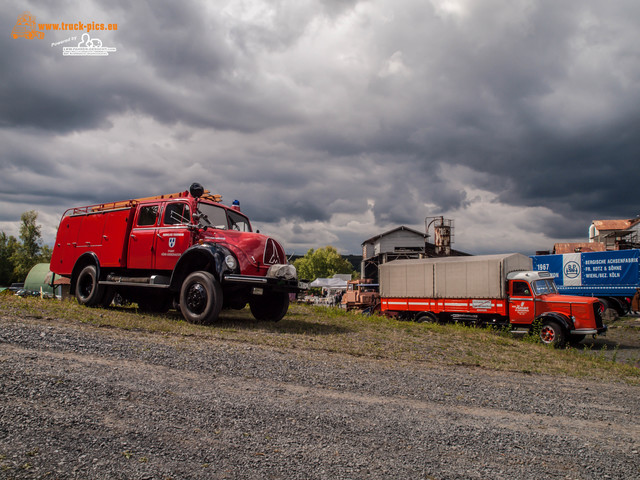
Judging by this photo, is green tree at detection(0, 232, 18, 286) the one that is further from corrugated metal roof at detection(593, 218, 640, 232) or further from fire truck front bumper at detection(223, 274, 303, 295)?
corrugated metal roof at detection(593, 218, 640, 232)

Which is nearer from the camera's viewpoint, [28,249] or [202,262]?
[202,262]

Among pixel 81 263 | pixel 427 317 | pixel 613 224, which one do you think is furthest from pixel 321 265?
pixel 81 263

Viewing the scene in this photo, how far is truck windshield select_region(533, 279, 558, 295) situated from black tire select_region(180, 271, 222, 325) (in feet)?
37.3

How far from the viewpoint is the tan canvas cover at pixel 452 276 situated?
1623cm

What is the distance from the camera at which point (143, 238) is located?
37.1 ft

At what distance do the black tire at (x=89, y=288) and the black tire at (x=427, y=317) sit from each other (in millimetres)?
12370

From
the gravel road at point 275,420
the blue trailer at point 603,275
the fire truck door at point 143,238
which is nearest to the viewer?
the gravel road at point 275,420

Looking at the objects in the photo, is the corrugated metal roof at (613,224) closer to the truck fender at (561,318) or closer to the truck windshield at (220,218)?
the truck fender at (561,318)

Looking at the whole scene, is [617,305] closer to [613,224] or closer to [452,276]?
[452,276]

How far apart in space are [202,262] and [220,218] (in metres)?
1.31

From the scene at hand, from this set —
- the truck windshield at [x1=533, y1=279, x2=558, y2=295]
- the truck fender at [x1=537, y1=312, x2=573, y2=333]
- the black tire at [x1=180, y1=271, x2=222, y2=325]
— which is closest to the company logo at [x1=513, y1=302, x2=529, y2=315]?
the truck windshield at [x1=533, y1=279, x2=558, y2=295]

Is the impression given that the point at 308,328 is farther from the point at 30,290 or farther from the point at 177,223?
the point at 30,290

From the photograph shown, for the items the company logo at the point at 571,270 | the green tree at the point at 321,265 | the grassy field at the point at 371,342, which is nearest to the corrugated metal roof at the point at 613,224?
the company logo at the point at 571,270

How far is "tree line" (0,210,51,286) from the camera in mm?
78250
